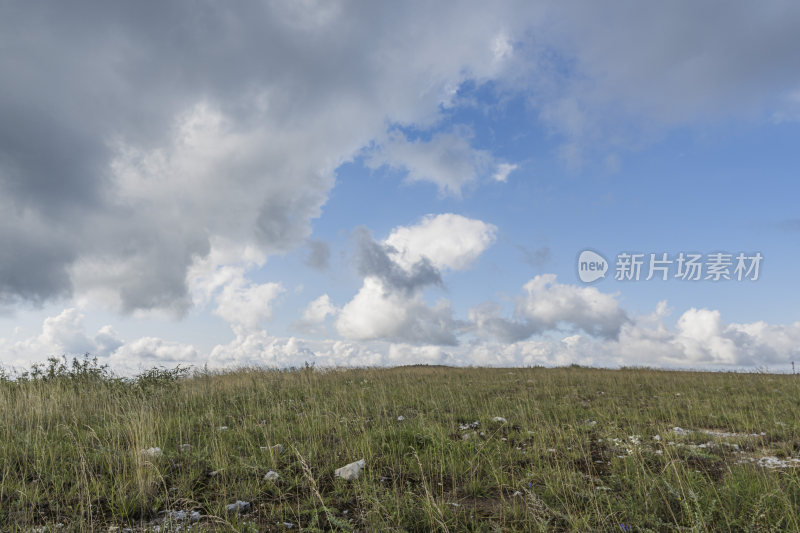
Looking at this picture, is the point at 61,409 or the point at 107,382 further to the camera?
the point at 107,382

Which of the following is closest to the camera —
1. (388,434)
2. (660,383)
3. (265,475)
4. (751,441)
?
(265,475)

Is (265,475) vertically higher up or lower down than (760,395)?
higher up

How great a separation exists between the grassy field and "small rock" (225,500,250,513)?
0.10 ft

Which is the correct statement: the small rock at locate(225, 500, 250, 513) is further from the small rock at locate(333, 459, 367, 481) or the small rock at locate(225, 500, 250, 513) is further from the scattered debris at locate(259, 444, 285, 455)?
the scattered debris at locate(259, 444, 285, 455)

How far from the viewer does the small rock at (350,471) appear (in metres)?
5.33

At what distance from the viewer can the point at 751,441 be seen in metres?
7.66

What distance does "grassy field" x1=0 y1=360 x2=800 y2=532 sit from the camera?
4.31 metres

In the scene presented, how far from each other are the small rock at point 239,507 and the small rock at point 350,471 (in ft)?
3.53

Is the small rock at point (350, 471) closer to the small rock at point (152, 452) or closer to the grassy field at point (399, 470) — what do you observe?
the grassy field at point (399, 470)

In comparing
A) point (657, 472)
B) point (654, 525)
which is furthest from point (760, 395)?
point (654, 525)

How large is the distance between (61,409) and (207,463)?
6.22 m

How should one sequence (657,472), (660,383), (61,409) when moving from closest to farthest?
(657,472) → (61,409) → (660,383)

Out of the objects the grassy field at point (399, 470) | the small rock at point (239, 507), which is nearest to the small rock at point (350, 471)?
the grassy field at point (399, 470)

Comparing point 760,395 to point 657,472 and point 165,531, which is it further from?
point 165,531
